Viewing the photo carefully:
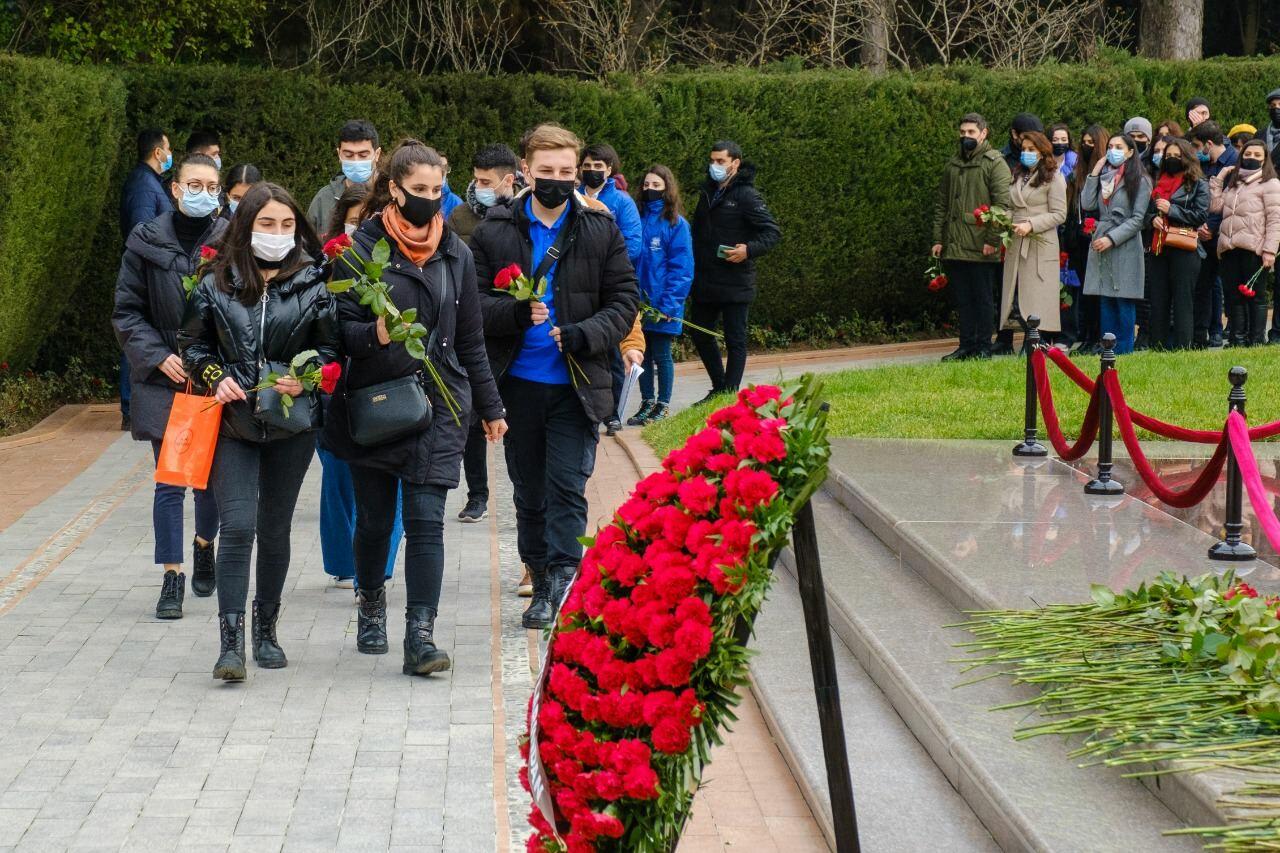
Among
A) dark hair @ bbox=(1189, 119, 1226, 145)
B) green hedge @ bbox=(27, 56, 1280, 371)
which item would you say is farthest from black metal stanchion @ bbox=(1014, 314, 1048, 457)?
green hedge @ bbox=(27, 56, 1280, 371)

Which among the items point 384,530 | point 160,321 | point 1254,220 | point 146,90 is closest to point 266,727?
point 384,530

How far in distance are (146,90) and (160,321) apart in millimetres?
7055

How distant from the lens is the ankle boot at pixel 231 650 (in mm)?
6422

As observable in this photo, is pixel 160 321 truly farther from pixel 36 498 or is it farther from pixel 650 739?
pixel 650 739

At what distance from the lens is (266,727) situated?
19.7ft

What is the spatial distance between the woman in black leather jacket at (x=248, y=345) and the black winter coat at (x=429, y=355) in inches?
4.6

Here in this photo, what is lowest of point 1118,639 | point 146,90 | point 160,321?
point 1118,639

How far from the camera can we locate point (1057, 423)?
30.4ft

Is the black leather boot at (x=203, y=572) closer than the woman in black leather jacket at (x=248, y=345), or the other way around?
the woman in black leather jacket at (x=248, y=345)

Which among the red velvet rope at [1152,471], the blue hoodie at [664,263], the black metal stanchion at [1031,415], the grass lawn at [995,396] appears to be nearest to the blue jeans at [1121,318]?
the grass lawn at [995,396]

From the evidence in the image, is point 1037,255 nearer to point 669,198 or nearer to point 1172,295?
point 1172,295

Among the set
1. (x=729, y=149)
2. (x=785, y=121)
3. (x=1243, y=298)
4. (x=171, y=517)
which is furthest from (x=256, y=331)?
(x=785, y=121)

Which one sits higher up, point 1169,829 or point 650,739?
point 650,739

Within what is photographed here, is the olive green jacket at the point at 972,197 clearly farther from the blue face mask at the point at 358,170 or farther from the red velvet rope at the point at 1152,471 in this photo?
the blue face mask at the point at 358,170
